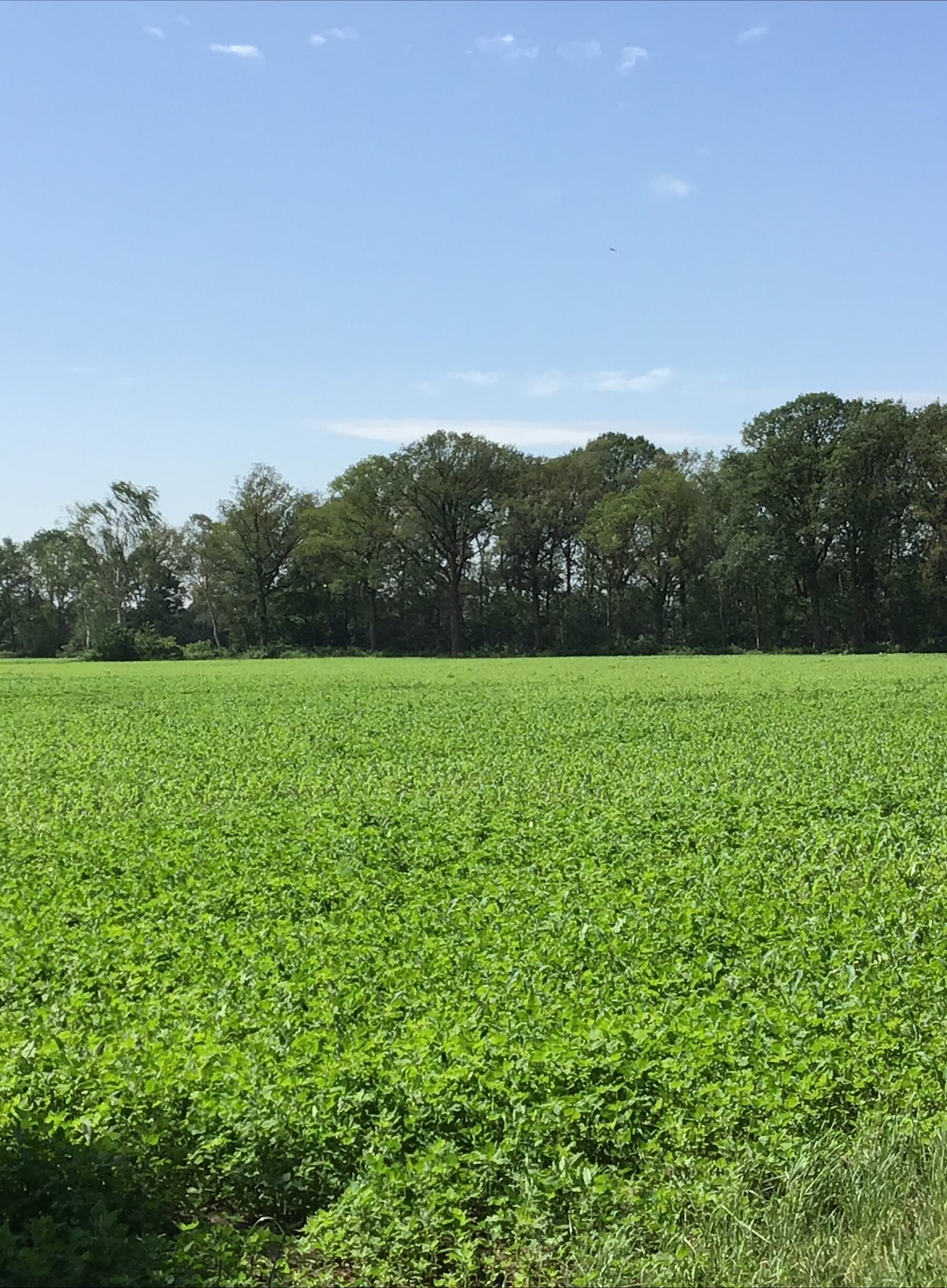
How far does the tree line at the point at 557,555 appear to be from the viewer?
216 ft

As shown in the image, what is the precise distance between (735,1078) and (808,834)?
6.06 meters

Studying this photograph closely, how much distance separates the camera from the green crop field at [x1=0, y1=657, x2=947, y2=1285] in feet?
14.8

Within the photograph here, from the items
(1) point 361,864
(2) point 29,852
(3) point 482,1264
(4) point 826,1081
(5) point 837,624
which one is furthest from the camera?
(5) point 837,624

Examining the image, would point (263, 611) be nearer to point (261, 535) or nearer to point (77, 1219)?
point (261, 535)

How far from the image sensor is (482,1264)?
4.39m

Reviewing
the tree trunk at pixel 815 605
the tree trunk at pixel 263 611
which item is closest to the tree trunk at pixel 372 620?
the tree trunk at pixel 263 611

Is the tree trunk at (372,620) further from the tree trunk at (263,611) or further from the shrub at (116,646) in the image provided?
the shrub at (116,646)

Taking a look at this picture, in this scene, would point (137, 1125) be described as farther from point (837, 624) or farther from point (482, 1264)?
point (837, 624)

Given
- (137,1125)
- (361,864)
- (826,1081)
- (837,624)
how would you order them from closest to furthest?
(137,1125), (826,1081), (361,864), (837,624)

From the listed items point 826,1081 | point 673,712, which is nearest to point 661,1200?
point 826,1081

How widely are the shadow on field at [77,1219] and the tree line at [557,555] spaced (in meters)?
63.6

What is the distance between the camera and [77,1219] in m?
4.50

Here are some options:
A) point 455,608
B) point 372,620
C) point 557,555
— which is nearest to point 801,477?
point 557,555

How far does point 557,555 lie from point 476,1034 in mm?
76586
